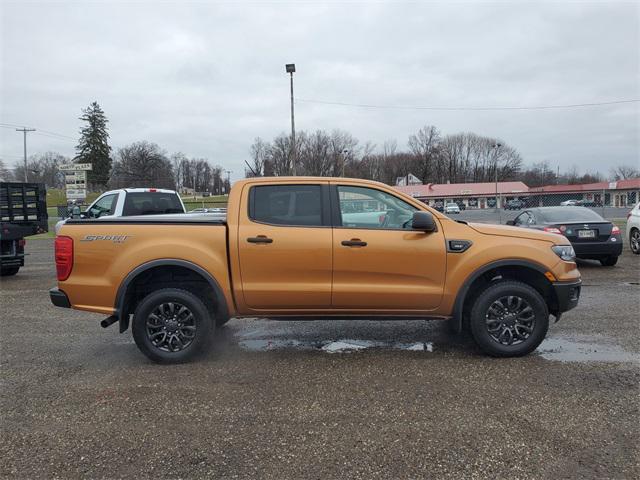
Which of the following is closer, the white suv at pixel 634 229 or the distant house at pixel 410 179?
the white suv at pixel 634 229

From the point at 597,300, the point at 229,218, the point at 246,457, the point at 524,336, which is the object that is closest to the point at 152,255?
the point at 229,218

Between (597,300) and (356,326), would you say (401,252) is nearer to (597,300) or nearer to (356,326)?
(356,326)

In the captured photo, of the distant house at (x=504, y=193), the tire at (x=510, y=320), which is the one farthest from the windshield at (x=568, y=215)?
the distant house at (x=504, y=193)

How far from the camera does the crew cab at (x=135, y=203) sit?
37.1ft

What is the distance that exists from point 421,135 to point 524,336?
119802 mm

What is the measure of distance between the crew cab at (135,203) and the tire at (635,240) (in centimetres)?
1200

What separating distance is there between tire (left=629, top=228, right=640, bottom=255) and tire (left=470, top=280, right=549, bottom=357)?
1021cm

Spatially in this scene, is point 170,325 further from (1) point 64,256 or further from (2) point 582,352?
(2) point 582,352

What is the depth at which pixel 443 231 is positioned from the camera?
16.2ft

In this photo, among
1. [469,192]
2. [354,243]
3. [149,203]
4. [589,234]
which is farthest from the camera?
[469,192]

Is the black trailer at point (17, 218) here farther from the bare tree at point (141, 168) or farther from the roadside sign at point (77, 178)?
the bare tree at point (141, 168)

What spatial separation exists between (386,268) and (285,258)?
1.02 metres

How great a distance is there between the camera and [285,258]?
485 cm

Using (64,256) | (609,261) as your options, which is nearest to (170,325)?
(64,256)
